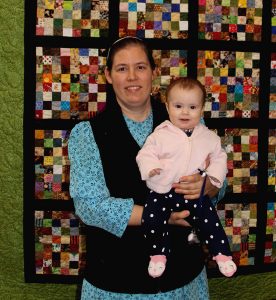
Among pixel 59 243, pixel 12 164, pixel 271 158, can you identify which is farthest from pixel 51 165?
pixel 271 158

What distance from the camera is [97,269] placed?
5.08 feet

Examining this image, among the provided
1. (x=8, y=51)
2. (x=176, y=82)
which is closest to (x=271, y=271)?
(x=176, y=82)

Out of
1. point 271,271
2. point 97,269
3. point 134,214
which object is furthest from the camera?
point 271,271

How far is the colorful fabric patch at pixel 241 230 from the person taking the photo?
246cm

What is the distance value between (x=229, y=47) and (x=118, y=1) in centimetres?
64

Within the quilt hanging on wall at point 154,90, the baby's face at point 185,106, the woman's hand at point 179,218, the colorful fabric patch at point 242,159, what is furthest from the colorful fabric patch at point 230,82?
the woman's hand at point 179,218

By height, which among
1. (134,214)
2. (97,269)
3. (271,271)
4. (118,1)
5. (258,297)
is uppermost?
(118,1)

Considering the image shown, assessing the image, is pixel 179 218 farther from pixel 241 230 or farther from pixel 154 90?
pixel 241 230

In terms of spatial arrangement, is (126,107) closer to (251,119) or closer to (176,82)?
(176,82)

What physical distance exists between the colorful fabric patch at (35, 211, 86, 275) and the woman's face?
1025mm

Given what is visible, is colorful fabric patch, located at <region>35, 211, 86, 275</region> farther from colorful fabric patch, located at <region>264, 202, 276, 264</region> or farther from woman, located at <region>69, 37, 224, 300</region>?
colorful fabric patch, located at <region>264, 202, 276, 264</region>

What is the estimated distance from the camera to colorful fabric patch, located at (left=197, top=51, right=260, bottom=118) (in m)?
2.38

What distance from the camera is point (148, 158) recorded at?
1.44 m

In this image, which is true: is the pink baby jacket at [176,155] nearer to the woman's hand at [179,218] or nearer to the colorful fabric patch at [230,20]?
the woman's hand at [179,218]
